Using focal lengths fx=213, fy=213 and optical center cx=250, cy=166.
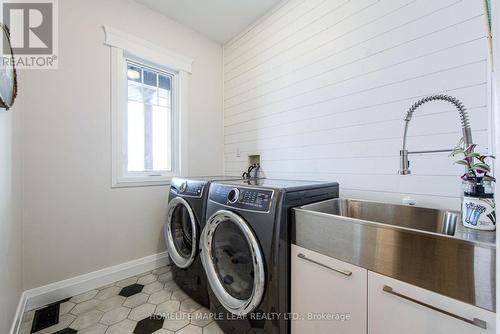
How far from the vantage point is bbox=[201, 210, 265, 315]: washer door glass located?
3.62 ft

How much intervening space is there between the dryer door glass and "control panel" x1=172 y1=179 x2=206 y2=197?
1.12 feet

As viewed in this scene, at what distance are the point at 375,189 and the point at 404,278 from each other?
81 cm

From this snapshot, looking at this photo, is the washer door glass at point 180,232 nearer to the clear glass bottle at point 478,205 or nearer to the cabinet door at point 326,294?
the cabinet door at point 326,294

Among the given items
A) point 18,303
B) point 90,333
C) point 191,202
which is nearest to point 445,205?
point 191,202

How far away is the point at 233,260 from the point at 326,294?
58 cm

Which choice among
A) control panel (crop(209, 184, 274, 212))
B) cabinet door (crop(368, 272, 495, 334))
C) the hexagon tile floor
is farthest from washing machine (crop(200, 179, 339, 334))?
cabinet door (crop(368, 272, 495, 334))

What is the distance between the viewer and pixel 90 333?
53.3 inches

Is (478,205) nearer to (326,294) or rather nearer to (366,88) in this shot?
(326,294)

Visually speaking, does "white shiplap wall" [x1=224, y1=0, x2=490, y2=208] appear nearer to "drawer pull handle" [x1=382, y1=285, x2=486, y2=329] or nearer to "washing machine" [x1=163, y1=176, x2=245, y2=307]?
"drawer pull handle" [x1=382, y1=285, x2=486, y2=329]

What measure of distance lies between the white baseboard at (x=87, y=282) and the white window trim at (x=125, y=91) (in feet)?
2.54

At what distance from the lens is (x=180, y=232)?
1.87 metres

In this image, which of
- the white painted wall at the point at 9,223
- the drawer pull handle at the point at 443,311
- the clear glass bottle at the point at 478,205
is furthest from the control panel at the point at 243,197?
the white painted wall at the point at 9,223

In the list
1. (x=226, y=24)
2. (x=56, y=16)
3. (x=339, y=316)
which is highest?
(x=226, y=24)

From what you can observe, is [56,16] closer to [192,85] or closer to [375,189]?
[192,85]
